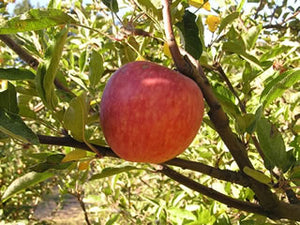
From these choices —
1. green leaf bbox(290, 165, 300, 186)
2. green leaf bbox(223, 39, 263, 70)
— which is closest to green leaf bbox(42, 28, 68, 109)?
green leaf bbox(223, 39, 263, 70)

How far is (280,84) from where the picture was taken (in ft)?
2.25

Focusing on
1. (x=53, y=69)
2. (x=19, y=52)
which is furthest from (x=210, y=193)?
(x=19, y=52)

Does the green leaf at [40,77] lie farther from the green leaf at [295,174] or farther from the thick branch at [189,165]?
the green leaf at [295,174]

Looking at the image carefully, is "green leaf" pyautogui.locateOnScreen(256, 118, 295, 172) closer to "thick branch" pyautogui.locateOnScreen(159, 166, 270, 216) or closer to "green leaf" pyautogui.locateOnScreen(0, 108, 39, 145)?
"thick branch" pyautogui.locateOnScreen(159, 166, 270, 216)

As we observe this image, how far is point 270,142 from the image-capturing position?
2.29 ft

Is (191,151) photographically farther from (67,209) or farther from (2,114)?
(67,209)

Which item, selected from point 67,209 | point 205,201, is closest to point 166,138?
point 205,201

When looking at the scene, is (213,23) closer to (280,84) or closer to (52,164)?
(280,84)

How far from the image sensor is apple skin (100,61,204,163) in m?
0.60

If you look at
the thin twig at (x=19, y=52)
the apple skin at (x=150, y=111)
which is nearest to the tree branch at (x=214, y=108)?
the apple skin at (x=150, y=111)

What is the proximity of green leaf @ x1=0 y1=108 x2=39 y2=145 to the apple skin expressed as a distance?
0.14 metres

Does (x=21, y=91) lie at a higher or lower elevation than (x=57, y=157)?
higher

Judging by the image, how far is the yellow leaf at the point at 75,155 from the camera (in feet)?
2.10

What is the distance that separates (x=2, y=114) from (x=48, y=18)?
0.53ft
